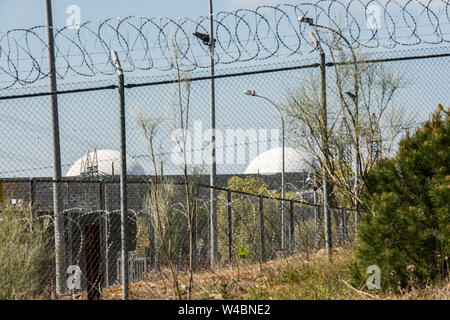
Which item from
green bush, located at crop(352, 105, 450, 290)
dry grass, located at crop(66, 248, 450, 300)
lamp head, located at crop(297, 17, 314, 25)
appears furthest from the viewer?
lamp head, located at crop(297, 17, 314, 25)

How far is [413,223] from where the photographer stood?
6.97 m

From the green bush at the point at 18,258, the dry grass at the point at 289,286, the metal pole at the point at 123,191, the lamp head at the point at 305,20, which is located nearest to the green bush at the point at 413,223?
the dry grass at the point at 289,286

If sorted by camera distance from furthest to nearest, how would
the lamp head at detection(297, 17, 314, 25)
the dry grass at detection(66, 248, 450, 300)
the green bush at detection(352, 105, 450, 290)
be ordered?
1. the lamp head at detection(297, 17, 314, 25)
2. the dry grass at detection(66, 248, 450, 300)
3. the green bush at detection(352, 105, 450, 290)

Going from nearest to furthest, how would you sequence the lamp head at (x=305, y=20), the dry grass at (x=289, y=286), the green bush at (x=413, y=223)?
the green bush at (x=413, y=223) → the dry grass at (x=289, y=286) → the lamp head at (x=305, y=20)

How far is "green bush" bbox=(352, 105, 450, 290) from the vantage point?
696 centimetres

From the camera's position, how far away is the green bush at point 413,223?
6.96m

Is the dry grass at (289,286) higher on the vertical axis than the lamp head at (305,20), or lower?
lower

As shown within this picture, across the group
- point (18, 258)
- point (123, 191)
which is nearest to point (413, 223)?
point (123, 191)

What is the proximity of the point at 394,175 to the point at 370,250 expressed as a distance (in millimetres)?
986

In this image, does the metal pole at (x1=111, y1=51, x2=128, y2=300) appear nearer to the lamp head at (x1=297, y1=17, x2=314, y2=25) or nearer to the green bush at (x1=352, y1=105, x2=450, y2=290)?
the green bush at (x1=352, y1=105, x2=450, y2=290)

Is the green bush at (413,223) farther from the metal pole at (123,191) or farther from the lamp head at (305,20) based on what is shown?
the metal pole at (123,191)

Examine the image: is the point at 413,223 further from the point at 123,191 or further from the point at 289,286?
the point at 123,191

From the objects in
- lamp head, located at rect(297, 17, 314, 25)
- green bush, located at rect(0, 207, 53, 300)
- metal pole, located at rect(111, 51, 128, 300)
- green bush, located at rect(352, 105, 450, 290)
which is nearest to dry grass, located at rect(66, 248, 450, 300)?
green bush, located at rect(352, 105, 450, 290)
